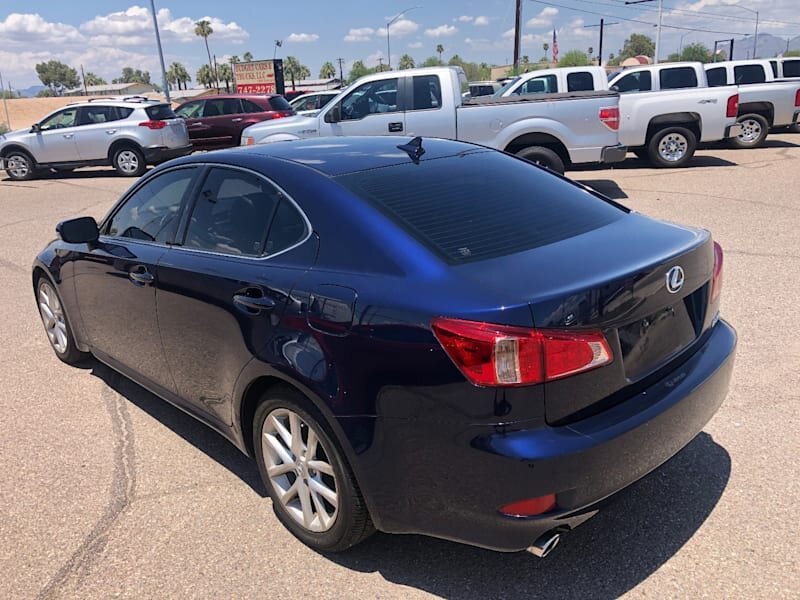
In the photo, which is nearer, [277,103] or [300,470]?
[300,470]

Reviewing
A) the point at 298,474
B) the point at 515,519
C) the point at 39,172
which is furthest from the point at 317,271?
the point at 39,172

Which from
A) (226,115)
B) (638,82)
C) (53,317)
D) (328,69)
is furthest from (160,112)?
(328,69)

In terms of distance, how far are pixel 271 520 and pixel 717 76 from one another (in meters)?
16.8

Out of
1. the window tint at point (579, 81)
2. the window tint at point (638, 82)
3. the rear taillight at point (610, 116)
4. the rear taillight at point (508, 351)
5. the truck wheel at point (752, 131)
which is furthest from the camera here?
the truck wheel at point (752, 131)

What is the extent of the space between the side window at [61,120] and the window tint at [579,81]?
11.7m

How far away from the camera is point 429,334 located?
2.23 metres

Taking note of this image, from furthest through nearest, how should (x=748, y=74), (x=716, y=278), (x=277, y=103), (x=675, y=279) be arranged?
(x=277, y=103) < (x=748, y=74) < (x=716, y=278) < (x=675, y=279)

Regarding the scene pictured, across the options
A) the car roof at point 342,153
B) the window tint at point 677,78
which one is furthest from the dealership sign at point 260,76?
the car roof at point 342,153

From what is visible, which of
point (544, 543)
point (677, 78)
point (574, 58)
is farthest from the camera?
point (574, 58)

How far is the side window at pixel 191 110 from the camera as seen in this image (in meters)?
18.6

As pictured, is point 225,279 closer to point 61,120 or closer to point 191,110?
point 61,120

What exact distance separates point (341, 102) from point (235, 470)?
345 inches

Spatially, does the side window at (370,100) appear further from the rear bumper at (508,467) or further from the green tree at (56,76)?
the green tree at (56,76)

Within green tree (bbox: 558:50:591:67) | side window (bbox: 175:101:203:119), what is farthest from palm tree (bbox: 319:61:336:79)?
side window (bbox: 175:101:203:119)
